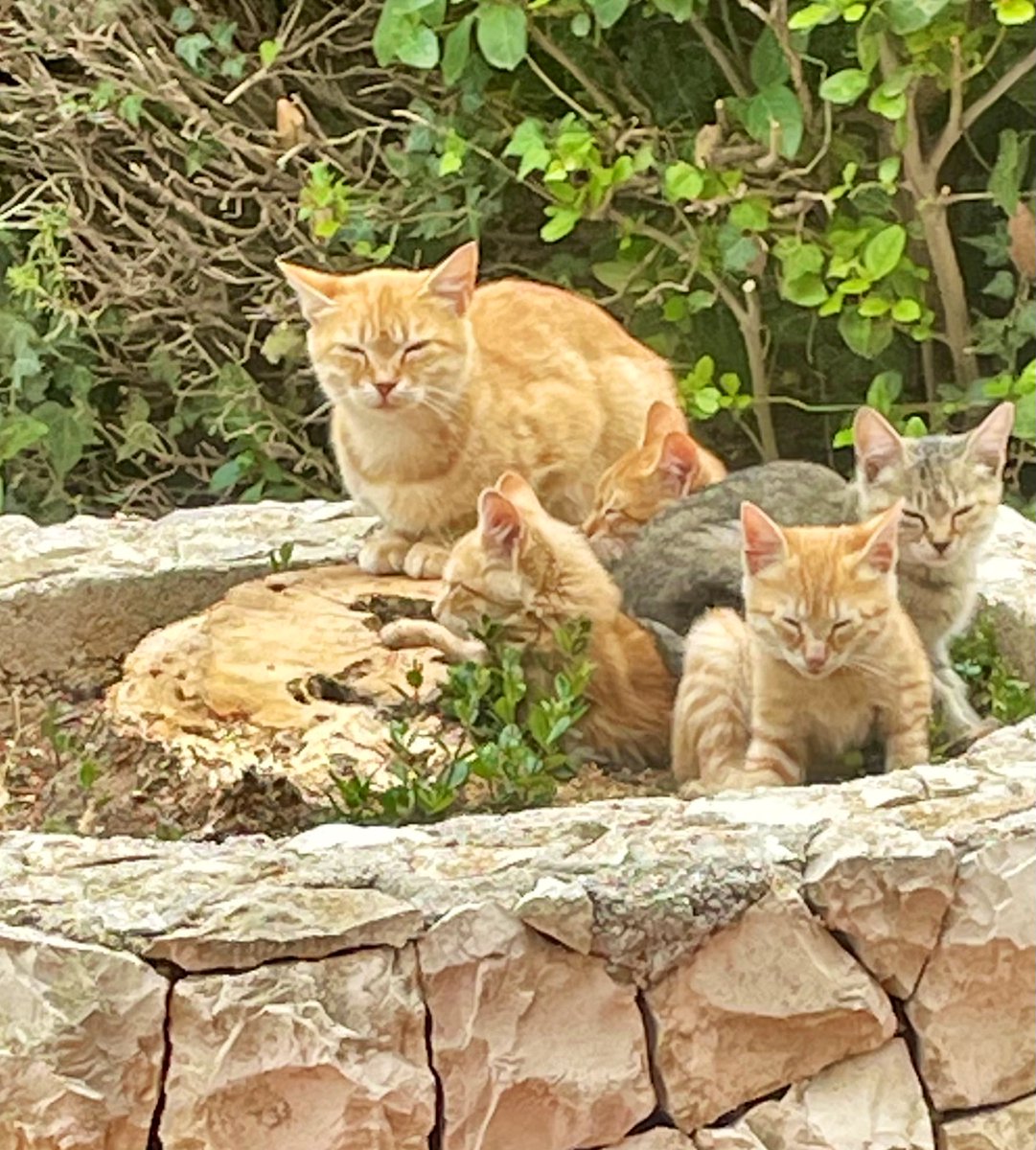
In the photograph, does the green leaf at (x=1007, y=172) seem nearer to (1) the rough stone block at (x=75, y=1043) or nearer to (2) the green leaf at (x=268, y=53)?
(2) the green leaf at (x=268, y=53)

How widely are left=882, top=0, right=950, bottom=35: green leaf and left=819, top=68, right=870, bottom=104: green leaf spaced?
0.05m

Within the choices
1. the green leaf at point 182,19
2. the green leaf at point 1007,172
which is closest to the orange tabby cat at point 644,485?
the green leaf at point 1007,172

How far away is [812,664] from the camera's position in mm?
1384

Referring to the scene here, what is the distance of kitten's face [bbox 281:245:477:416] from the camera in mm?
1624

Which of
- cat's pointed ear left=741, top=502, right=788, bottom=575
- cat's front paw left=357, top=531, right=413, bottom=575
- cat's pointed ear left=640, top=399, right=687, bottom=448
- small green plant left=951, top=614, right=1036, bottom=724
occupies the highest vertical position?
cat's pointed ear left=741, top=502, right=788, bottom=575

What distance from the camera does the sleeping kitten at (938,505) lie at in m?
1.52

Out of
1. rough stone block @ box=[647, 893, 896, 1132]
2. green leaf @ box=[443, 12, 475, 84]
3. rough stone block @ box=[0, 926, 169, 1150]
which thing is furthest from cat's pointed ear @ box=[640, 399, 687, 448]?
rough stone block @ box=[0, 926, 169, 1150]

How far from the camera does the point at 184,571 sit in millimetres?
1966

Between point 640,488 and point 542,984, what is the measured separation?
1.86ft

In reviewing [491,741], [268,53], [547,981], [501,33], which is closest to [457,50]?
[501,33]

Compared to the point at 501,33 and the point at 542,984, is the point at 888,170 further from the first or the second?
the point at 542,984

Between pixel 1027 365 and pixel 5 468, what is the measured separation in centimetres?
103

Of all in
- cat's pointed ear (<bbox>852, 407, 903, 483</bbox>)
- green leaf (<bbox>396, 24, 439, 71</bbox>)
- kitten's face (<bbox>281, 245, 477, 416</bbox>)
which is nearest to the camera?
cat's pointed ear (<bbox>852, 407, 903, 483</bbox>)

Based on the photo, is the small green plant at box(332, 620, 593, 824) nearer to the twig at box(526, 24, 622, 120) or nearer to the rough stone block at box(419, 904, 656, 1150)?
the rough stone block at box(419, 904, 656, 1150)
